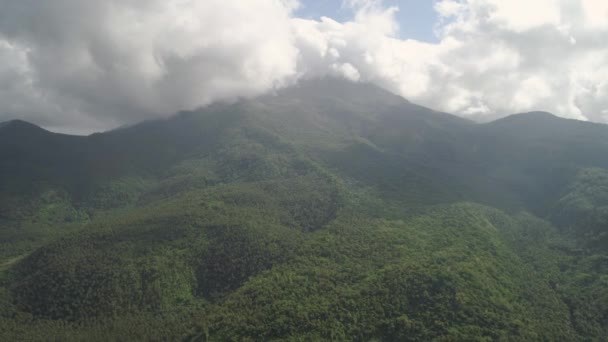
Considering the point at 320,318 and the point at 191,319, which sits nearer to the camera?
the point at 320,318

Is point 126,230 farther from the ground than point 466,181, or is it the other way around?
point 466,181

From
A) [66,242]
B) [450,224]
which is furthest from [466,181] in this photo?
[66,242]

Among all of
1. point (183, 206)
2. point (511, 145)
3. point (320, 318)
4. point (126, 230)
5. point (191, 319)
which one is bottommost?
point (191, 319)

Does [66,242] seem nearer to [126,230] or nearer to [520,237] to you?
[126,230]

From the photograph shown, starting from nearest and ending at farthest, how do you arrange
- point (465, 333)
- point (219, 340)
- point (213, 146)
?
point (465, 333) < point (219, 340) < point (213, 146)

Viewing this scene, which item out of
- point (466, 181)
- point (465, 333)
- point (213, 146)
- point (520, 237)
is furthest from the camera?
point (213, 146)

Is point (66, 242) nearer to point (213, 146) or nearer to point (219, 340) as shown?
point (219, 340)
